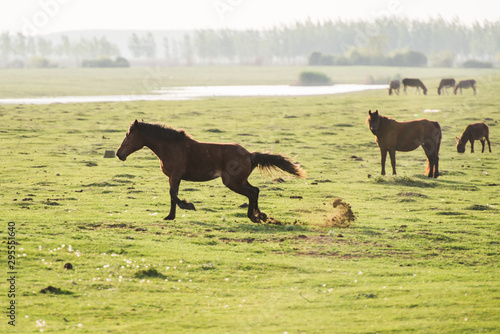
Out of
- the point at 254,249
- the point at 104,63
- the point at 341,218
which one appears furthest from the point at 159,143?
the point at 104,63

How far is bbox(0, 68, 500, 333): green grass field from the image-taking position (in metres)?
9.38

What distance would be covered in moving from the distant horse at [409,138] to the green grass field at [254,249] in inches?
38.2

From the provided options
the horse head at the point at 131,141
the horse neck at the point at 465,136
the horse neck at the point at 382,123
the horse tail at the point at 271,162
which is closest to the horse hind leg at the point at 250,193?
the horse tail at the point at 271,162

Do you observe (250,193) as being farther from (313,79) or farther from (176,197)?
(313,79)

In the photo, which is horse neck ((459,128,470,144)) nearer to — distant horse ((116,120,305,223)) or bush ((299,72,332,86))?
distant horse ((116,120,305,223))

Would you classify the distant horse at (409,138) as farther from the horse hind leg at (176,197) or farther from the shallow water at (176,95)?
the shallow water at (176,95)

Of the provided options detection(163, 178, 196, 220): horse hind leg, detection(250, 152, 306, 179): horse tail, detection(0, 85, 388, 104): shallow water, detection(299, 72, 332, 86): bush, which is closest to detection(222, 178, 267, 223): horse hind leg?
detection(250, 152, 306, 179): horse tail

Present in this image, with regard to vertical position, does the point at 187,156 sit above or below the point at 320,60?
below

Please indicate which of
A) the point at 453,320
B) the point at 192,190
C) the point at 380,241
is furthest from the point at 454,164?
the point at 453,320

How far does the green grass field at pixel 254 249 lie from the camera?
938 cm

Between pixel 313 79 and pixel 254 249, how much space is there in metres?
97.9

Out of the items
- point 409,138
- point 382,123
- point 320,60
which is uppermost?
point 320,60

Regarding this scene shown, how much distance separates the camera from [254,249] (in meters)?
13.3

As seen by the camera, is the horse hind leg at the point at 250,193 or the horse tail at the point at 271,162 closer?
the horse hind leg at the point at 250,193
